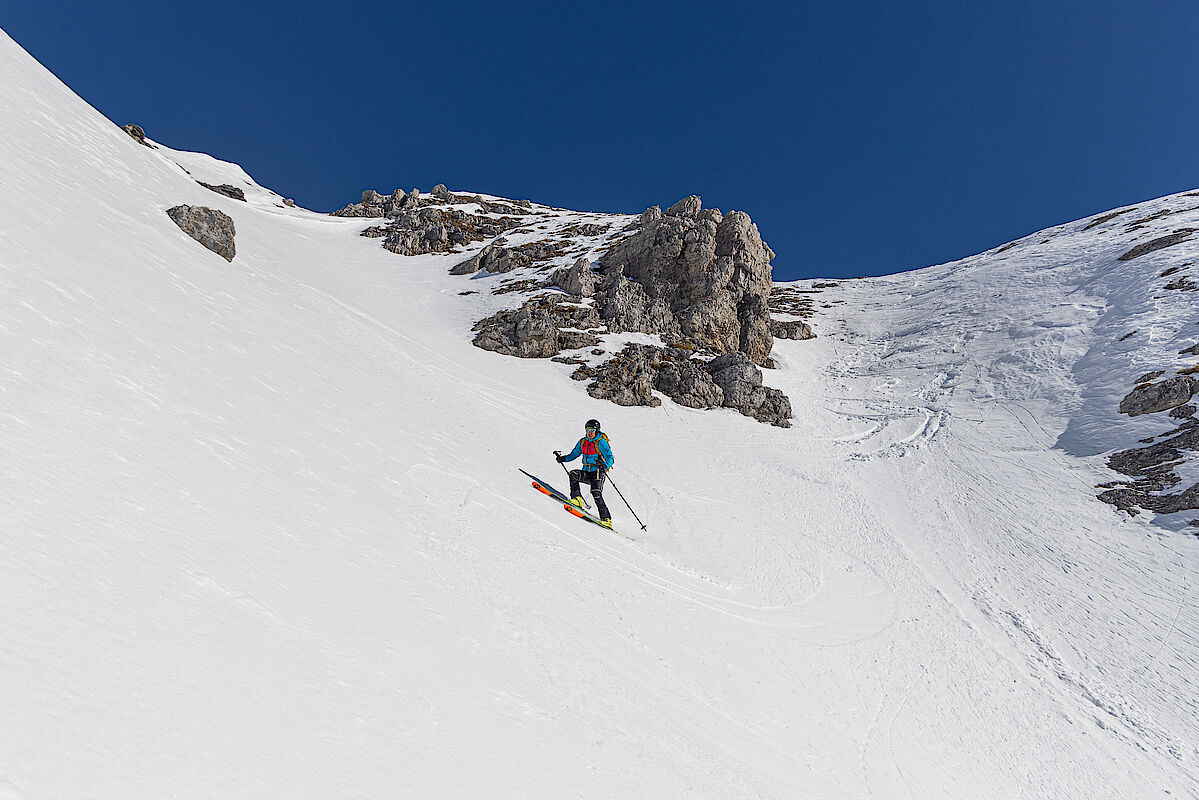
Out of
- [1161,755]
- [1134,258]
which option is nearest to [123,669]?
[1161,755]

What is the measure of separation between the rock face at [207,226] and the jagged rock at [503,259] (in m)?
25.8

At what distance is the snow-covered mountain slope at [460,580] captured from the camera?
3.71 meters

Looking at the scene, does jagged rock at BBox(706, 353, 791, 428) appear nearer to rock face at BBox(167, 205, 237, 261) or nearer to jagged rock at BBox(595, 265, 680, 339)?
jagged rock at BBox(595, 265, 680, 339)

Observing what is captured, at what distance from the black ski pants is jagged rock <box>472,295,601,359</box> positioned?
17881mm

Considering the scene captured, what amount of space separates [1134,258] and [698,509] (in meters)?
37.4

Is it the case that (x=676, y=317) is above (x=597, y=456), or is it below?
above

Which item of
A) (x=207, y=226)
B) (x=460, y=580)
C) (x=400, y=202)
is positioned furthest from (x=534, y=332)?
(x=400, y=202)

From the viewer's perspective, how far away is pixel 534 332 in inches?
1219

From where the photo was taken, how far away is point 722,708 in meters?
7.36

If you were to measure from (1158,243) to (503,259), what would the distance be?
4505 centimetres

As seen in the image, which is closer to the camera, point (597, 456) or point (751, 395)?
point (597, 456)

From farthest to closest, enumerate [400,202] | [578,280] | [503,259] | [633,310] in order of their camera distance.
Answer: [400,202]
[503,259]
[578,280]
[633,310]

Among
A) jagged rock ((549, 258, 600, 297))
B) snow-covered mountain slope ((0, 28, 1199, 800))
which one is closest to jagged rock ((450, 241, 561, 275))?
jagged rock ((549, 258, 600, 297))

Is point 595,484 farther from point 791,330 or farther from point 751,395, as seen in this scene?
point 791,330
